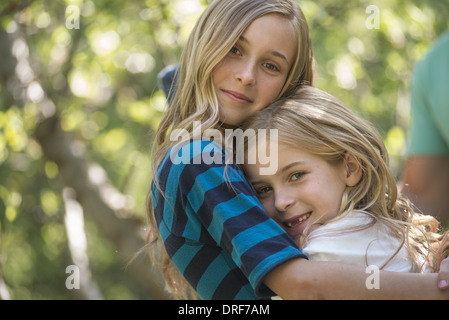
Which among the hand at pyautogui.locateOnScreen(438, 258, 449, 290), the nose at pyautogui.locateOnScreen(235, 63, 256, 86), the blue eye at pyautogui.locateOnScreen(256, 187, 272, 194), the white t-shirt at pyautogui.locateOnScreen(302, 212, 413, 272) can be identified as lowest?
the hand at pyautogui.locateOnScreen(438, 258, 449, 290)

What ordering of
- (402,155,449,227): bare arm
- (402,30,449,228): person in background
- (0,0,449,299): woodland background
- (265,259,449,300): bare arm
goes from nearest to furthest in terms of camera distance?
(265,259,449,300): bare arm, (402,30,449,228): person in background, (402,155,449,227): bare arm, (0,0,449,299): woodland background

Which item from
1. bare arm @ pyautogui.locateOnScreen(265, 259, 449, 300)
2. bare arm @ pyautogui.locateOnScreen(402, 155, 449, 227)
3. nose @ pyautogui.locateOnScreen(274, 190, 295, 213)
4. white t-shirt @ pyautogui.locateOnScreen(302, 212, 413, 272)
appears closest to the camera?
bare arm @ pyautogui.locateOnScreen(265, 259, 449, 300)

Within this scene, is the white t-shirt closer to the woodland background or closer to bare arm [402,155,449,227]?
bare arm [402,155,449,227]

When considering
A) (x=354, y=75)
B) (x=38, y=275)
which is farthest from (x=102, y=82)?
(x=38, y=275)

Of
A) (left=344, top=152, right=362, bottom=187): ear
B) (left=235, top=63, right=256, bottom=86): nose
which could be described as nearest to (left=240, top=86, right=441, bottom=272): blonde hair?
(left=344, top=152, right=362, bottom=187): ear

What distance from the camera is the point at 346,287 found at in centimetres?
162

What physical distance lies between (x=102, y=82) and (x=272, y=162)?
4517 millimetres

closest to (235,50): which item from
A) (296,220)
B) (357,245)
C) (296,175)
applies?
(296,175)

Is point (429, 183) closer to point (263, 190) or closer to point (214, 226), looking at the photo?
point (263, 190)

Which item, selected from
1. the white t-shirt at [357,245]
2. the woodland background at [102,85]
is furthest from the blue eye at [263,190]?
the woodland background at [102,85]

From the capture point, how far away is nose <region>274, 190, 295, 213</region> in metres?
1.93

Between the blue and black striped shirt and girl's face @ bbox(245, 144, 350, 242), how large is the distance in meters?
0.16

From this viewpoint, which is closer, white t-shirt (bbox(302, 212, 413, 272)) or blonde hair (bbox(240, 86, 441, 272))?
white t-shirt (bbox(302, 212, 413, 272))

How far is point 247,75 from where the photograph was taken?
2.13 m
